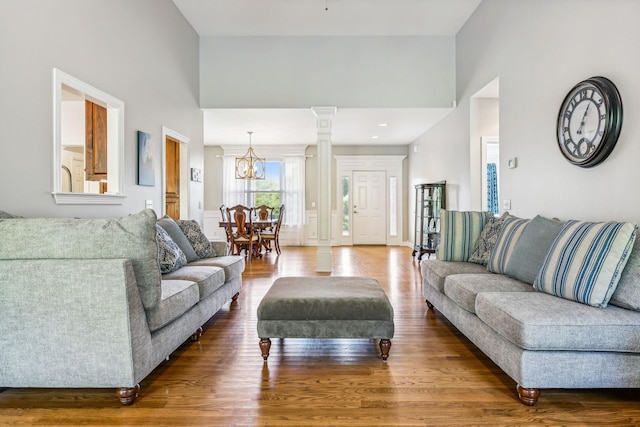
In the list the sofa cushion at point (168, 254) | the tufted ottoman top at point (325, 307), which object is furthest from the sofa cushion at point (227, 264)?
the tufted ottoman top at point (325, 307)

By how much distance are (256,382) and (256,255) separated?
482cm

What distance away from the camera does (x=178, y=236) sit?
3395 millimetres

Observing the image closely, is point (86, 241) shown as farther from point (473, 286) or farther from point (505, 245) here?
point (505, 245)

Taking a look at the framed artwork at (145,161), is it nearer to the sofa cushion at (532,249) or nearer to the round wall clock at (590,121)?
the sofa cushion at (532,249)

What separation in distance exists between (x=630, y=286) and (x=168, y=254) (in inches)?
117

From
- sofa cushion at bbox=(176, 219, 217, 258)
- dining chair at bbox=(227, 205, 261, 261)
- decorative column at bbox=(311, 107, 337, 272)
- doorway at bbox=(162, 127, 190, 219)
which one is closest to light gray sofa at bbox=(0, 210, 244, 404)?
sofa cushion at bbox=(176, 219, 217, 258)

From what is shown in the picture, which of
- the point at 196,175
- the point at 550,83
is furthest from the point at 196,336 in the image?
the point at 550,83

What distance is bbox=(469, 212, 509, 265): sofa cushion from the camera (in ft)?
10.6

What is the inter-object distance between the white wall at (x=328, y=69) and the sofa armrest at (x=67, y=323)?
13.5ft

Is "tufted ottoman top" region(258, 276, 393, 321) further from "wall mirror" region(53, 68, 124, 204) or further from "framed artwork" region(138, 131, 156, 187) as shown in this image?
"framed artwork" region(138, 131, 156, 187)

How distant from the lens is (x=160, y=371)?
2.21m

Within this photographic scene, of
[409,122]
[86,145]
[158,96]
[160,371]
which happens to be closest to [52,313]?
[160,371]

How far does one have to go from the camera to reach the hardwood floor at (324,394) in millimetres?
1721

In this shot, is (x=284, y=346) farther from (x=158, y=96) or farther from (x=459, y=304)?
(x=158, y=96)
